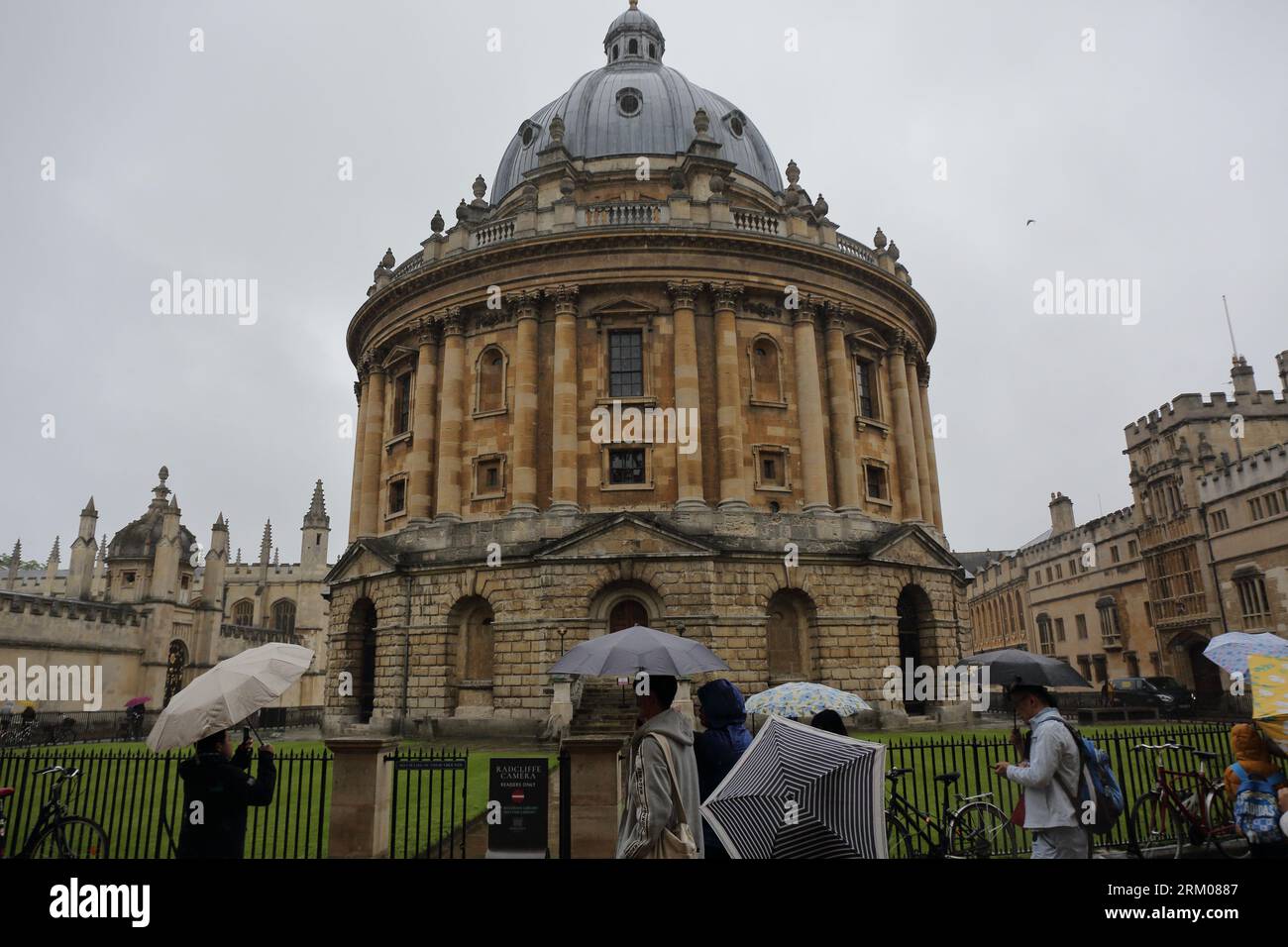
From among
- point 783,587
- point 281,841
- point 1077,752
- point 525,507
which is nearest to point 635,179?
point 525,507

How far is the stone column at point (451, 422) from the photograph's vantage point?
30000 millimetres

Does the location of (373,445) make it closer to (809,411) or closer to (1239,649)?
(809,411)

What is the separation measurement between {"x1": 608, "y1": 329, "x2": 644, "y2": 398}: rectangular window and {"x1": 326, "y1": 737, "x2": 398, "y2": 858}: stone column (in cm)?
2047

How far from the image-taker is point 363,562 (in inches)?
1231

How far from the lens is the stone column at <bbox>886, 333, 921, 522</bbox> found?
108ft

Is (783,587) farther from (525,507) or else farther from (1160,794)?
(1160,794)

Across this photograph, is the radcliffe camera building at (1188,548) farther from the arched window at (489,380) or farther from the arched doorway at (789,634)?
the arched window at (489,380)

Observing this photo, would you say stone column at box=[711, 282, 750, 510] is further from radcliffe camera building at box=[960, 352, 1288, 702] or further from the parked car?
radcliffe camera building at box=[960, 352, 1288, 702]

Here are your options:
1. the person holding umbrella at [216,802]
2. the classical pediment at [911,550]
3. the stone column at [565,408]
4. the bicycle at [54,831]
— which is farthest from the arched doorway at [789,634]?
the person holding umbrella at [216,802]

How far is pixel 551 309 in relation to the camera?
3038 centimetres

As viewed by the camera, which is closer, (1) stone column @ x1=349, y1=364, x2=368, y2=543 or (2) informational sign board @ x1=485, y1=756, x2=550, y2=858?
(2) informational sign board @ x1=485, y1=756, x2=550, y2=858

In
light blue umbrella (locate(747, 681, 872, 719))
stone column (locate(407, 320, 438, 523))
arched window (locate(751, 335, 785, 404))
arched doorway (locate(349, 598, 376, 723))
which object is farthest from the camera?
arched doorway (locate(349, 598, 376, 723))

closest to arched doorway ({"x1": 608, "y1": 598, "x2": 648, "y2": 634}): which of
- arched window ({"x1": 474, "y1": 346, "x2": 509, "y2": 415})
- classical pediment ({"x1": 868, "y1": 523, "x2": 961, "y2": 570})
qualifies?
classical pediment ({"x1": 868, "y1": 523, "x2": 961, "y2": 570})

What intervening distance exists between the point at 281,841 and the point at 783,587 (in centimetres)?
1877
